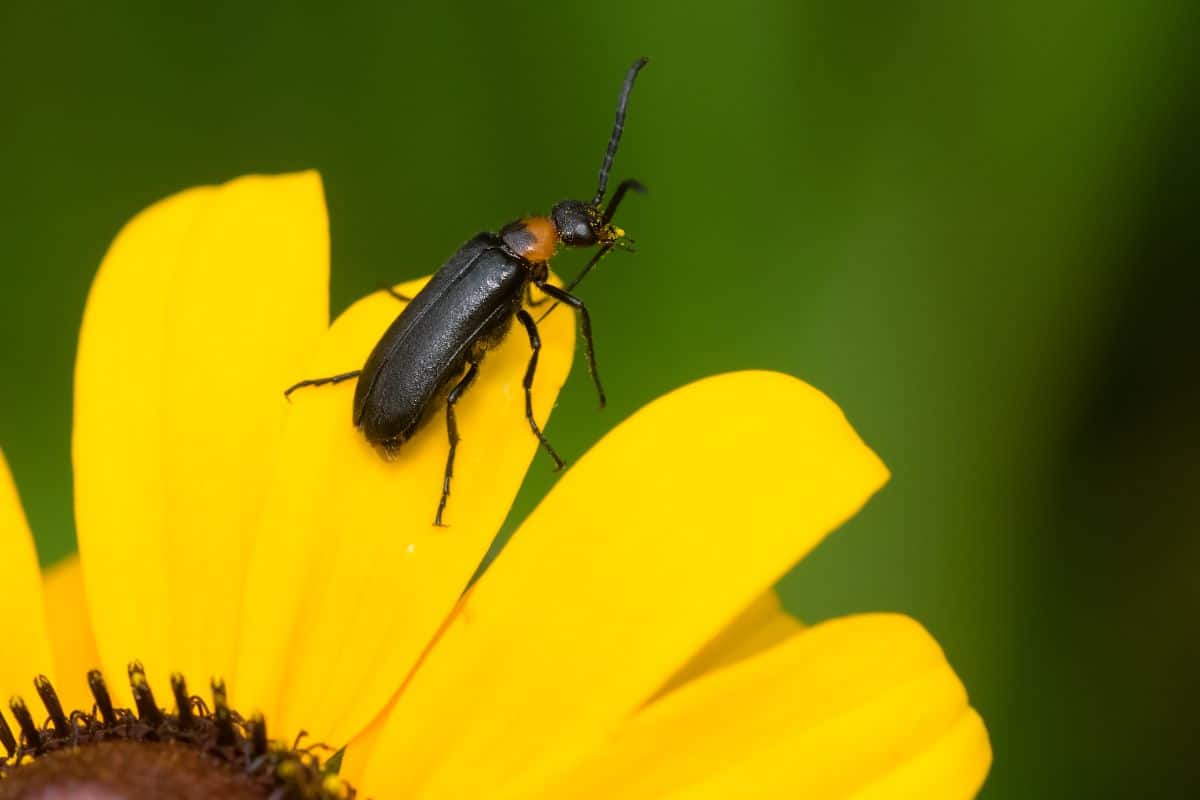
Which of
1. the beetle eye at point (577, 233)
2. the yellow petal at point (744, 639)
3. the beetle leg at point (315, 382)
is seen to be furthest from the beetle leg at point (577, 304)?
the yellow petal at point (744, 639)

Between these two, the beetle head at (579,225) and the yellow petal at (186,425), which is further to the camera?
the beetle head at (579,225)

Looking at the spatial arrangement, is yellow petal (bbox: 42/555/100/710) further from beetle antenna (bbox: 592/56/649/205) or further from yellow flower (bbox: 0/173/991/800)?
beetle antenna (bbox: 592/56/649/205)

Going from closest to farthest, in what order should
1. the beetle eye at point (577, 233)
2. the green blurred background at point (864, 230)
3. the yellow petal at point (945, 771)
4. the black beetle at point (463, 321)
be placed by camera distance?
the yellow petal at point (945, 771)
the black beetle at point (463, 321)
the beetle eye at point (577, 233)
the green blurred background at point (864, 230)

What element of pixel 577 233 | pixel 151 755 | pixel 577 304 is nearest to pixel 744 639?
pixel 577 304

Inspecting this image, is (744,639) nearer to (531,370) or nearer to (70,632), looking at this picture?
(531,370)

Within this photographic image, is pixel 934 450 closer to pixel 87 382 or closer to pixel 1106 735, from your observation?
pixel 1106 735

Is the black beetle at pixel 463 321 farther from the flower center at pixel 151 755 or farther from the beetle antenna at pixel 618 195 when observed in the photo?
the flower center at pixel 151 755

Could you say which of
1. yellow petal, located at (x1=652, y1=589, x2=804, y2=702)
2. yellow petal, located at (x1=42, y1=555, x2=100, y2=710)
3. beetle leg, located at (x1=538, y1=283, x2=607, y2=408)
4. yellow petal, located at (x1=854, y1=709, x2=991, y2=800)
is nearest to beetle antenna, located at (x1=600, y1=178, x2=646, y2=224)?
beetle leg, located at (x1=538, y1=283, x2=607, y2=408)
